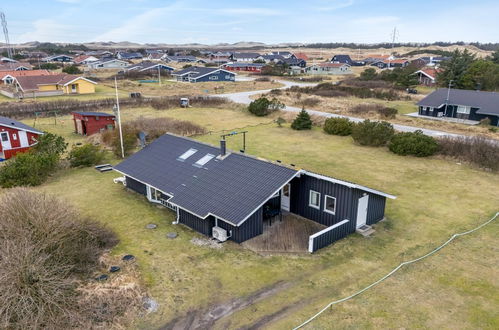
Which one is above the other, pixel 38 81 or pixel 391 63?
pixel 391 63

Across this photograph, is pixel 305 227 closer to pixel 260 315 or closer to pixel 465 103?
pixel 260 315

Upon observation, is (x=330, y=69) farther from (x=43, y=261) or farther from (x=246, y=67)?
(x=43, y=261)

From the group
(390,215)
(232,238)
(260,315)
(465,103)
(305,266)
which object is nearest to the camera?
(260,315)

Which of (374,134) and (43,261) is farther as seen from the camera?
(374,134)

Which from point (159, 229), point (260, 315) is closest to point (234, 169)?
point (159, 229)

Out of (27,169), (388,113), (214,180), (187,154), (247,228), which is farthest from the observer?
(388,113)

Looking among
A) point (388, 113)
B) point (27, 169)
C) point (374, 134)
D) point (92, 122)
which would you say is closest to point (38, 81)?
point (92, 122)
